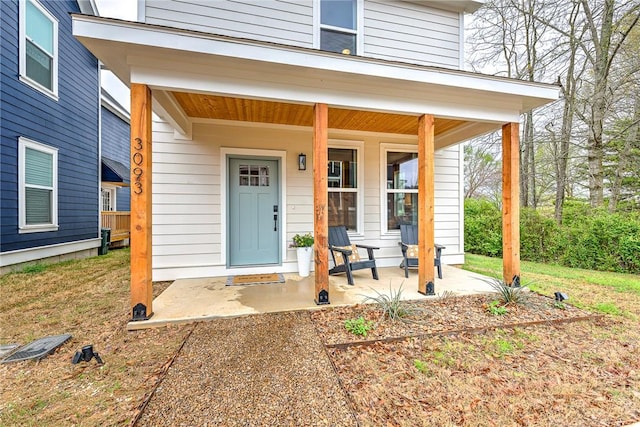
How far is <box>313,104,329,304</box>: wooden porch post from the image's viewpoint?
3170 mm

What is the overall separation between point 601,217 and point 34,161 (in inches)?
455

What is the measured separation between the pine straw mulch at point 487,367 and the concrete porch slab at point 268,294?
0.45m

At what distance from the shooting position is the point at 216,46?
2.76 meters

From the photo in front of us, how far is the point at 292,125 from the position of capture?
4.88 metres

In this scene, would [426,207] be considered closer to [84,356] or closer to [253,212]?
[253,212]

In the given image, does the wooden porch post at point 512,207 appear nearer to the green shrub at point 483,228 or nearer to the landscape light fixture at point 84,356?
the green shrub at point 483,228

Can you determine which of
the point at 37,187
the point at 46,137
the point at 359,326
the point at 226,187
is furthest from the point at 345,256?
the point at 46,137

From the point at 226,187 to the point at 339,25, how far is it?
11.6ft

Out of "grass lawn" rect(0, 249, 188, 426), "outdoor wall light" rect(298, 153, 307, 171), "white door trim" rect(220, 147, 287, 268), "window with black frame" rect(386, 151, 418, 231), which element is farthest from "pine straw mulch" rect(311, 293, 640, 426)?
"outdoor wall light" rect(298, 153, 307, 171)

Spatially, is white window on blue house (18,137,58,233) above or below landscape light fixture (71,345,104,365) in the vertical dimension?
above

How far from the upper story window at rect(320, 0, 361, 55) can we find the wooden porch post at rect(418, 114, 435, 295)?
7.64 ft

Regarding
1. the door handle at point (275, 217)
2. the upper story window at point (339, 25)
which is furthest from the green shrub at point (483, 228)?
the door handle at point (275, 217)

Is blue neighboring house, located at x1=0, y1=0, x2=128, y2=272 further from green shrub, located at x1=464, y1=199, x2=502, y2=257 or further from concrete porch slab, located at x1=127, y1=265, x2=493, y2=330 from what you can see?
green shrub, located at x1=464, y1=199, x2=502, y2=257

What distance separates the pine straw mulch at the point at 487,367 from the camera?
165 cm
